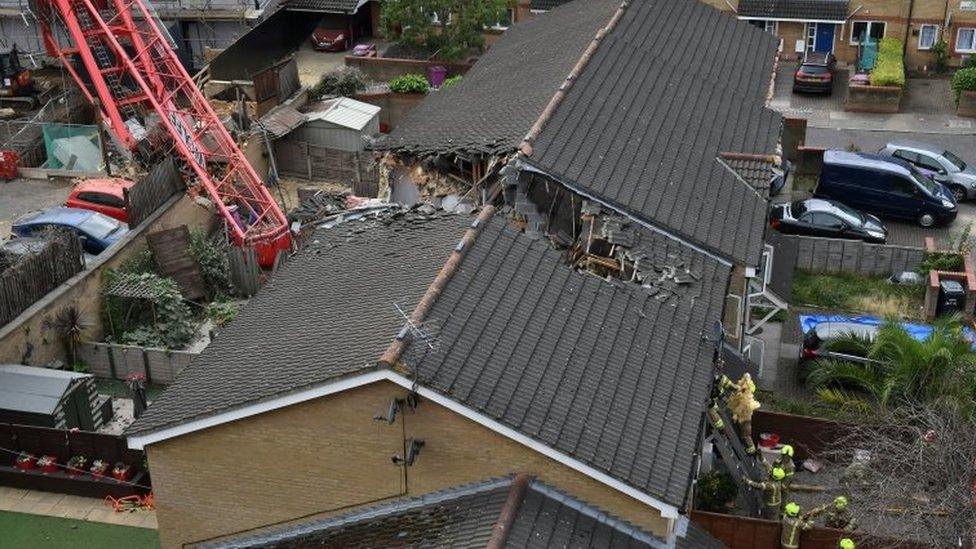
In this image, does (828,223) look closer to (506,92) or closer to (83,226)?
(506,92)

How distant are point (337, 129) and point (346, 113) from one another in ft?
3.19

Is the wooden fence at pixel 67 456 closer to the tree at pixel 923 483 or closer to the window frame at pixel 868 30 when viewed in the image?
the tree at pixel 923 483

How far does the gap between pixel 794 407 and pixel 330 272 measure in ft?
38.5

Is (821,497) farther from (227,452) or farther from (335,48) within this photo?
(335,48)


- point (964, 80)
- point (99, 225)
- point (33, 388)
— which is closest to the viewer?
point (33, 388)

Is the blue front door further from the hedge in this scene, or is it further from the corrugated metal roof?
the corrugated metal roof

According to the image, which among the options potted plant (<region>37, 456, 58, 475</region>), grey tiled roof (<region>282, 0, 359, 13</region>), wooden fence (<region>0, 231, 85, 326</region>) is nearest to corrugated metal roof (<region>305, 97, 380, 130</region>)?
grey tiled roof (<region>282, 0, 359, 13</region>)

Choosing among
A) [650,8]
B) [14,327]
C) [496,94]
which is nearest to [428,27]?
[650,8]

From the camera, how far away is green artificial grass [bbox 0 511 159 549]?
22.9 meters

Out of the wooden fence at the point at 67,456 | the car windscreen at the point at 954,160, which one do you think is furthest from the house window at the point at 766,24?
the wooden fence at the point at 67,456

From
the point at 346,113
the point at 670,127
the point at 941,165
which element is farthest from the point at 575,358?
the point at 941,165

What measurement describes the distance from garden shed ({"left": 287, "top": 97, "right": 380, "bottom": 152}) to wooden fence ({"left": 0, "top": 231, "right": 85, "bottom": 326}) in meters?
11.3

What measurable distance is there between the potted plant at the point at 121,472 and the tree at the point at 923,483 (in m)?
14.1

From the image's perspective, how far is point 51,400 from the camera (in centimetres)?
2544
